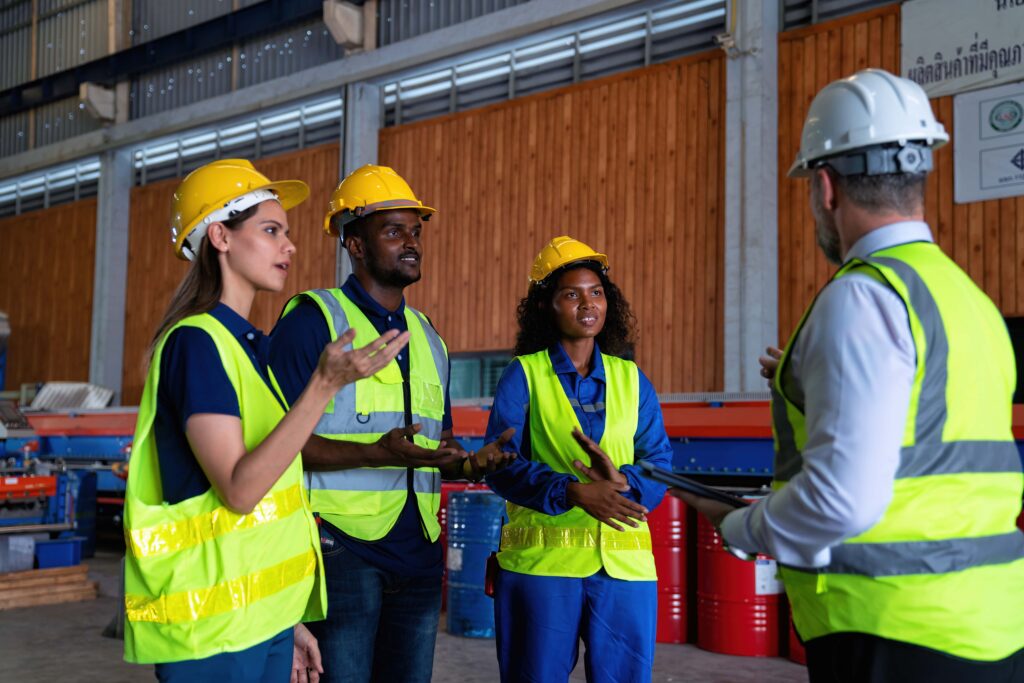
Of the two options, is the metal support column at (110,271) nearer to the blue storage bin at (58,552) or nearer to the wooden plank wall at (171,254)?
the wooden plank wall at (171,254)

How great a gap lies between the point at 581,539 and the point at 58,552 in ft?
23.9

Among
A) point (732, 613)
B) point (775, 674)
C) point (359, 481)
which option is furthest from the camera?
point (732, 613)

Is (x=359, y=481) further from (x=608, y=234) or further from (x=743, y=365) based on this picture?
(x=608, y=234)

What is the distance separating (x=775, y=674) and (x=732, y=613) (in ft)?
1.86

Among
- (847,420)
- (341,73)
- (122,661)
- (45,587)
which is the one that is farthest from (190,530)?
(341,73)

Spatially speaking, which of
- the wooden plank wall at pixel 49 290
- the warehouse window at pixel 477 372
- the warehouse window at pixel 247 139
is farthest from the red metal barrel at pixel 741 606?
the wooden plank wall at pixel 49 290

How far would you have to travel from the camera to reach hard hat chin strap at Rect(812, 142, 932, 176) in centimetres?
175

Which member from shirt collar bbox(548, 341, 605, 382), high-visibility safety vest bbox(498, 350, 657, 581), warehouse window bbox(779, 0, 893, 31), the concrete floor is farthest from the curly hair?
warehouse window bbox(779, 0, 893, 31)

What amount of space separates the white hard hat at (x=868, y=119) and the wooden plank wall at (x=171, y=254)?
1336 cm

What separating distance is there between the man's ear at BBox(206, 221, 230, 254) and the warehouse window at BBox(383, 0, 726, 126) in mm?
10074

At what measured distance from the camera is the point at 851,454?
61.3 inches

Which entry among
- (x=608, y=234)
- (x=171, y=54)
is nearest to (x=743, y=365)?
(x=608, y=234)

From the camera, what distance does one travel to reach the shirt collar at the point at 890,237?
1.75 meters

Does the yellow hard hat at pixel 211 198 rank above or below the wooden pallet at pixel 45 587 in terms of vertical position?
above
